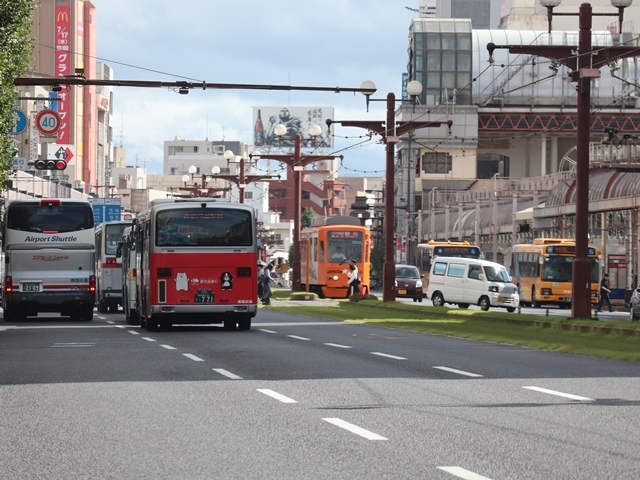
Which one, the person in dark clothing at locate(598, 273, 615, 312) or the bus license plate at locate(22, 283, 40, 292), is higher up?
the bus license plate at locate(22, 283, 40, 292)

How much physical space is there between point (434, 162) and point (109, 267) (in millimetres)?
90971

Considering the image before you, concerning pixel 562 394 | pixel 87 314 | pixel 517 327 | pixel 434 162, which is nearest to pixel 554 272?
pixel 87 314

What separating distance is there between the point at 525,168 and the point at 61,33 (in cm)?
5027

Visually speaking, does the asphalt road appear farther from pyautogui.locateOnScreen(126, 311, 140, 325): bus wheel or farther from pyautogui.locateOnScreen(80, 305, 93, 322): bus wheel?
pyautogui.locateOnScreen(80, 305, 93, 322): bus wheel

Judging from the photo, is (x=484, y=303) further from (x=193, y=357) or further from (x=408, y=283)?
(x=193, y=357)

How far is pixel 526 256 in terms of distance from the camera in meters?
70.4

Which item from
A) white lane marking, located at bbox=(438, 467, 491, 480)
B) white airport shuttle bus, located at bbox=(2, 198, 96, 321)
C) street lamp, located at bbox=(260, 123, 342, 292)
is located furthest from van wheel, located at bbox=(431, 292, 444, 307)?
white lane marking, located at bbox=(438, 467, 491, 480)

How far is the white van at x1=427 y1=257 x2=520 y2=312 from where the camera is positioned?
5634 cm

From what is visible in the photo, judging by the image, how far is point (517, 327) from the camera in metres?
35.3

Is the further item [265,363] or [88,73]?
[88,73]

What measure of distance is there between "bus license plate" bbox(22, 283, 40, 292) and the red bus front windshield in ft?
32.9

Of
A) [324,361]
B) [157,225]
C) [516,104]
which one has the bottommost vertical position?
[324,361]

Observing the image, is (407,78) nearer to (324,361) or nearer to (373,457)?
(324,361)

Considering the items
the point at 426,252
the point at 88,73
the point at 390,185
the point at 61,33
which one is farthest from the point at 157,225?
the point at 88,73
